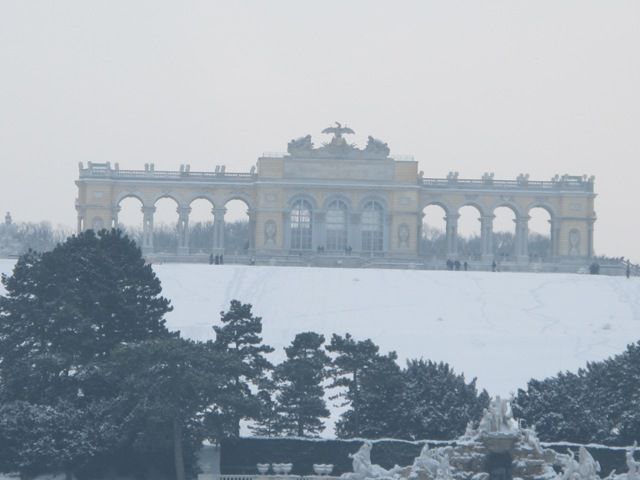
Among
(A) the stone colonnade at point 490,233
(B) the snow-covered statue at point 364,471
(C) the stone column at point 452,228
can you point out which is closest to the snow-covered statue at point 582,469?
(B) the snow-covered statue at point 364,471

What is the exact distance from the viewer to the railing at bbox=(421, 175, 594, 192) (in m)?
85.8

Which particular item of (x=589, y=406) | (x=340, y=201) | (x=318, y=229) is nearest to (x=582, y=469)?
(x=589, y=406)

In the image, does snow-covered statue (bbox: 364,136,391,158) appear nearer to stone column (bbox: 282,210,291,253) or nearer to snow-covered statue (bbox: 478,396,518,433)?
stone column (bbox: 282,210,291,253)

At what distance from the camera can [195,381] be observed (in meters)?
40.4

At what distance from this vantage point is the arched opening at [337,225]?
8412cm

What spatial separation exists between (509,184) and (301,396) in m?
44.4

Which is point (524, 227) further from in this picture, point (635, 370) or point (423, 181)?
point (635, 370)

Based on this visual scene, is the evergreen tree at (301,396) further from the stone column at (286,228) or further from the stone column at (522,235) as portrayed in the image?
the stone column at (522,235)

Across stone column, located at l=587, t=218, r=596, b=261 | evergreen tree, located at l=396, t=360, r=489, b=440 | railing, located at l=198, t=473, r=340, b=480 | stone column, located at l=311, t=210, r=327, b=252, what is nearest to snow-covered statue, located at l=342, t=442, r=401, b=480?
railing, located at l=198, t=473, r=340, b=480

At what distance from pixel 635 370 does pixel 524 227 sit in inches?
1691

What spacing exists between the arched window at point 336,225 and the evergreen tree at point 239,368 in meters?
37.1

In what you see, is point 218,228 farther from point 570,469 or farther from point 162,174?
point 570,469

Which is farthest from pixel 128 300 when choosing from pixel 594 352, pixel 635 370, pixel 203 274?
pixel 203 274

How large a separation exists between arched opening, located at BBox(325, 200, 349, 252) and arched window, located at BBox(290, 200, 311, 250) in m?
0.98
